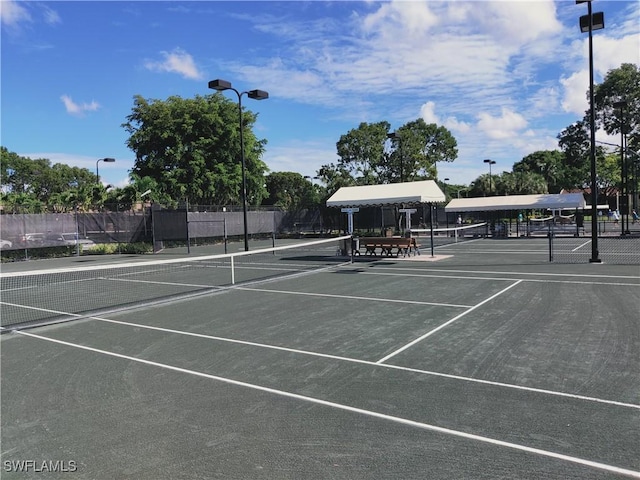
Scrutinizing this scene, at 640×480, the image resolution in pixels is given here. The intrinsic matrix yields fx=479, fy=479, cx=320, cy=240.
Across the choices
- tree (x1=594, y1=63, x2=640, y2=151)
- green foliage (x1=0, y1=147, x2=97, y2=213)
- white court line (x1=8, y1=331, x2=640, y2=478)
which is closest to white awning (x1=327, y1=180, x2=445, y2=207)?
white court line (x1=8, y1=331, x2=640, y2=478)

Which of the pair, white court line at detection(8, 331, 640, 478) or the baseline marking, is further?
the baseline marking

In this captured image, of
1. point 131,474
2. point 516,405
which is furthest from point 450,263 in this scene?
point 131,474

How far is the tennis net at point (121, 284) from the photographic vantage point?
1039 cm

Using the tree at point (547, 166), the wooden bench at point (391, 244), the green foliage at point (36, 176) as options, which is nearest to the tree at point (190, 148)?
the wooden bench at point (391, 244)

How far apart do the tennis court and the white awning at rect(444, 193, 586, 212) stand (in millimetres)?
27053

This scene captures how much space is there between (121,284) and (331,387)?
1173cm

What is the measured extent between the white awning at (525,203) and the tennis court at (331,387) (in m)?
27.1

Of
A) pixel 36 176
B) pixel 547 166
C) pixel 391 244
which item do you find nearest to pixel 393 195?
pixel 391 244

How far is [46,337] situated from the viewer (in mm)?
8148

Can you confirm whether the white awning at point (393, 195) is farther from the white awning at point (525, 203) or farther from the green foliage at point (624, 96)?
the green foliage at point (624, 96)

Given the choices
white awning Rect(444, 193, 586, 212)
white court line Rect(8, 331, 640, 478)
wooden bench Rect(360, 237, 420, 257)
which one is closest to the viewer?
white court line Rect(8, 331, 640, 478)

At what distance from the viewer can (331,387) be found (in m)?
5.32

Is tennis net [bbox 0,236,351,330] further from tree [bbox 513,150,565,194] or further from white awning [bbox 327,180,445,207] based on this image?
tree [bbox 513,150,565,194]

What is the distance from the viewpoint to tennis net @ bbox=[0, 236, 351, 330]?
1039 cm
